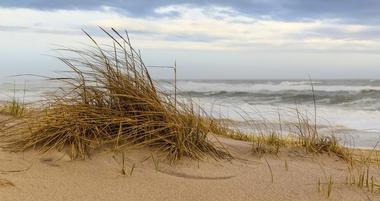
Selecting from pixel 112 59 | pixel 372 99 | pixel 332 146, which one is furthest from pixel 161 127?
pixel 372 99

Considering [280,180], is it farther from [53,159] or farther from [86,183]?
[53,159]

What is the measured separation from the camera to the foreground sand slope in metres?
2.69

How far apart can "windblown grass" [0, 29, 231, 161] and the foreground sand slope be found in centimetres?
11

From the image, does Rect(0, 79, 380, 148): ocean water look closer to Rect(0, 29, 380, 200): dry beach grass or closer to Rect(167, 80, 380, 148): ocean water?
Rect(167, 80, 380, 148): ocean water

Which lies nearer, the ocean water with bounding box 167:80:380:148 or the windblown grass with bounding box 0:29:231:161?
the windblown grass with bounding box 0:29:231:161

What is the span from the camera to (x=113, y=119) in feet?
11.0

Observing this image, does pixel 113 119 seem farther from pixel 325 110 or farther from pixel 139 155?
pixel 325 110

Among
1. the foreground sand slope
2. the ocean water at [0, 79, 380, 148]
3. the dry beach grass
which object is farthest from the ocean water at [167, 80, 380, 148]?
the foreground sand slope

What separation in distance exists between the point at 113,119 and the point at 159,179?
0.63 metres

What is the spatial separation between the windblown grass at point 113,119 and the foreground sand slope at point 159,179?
0.36ft

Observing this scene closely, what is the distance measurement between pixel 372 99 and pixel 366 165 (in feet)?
46.3

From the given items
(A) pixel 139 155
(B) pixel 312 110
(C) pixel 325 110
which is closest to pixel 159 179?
(A) pixel 139 155

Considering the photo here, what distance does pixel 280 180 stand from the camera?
3037 mm

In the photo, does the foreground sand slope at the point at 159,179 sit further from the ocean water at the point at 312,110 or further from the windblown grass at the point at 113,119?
the ocean water at the point at 312,110
